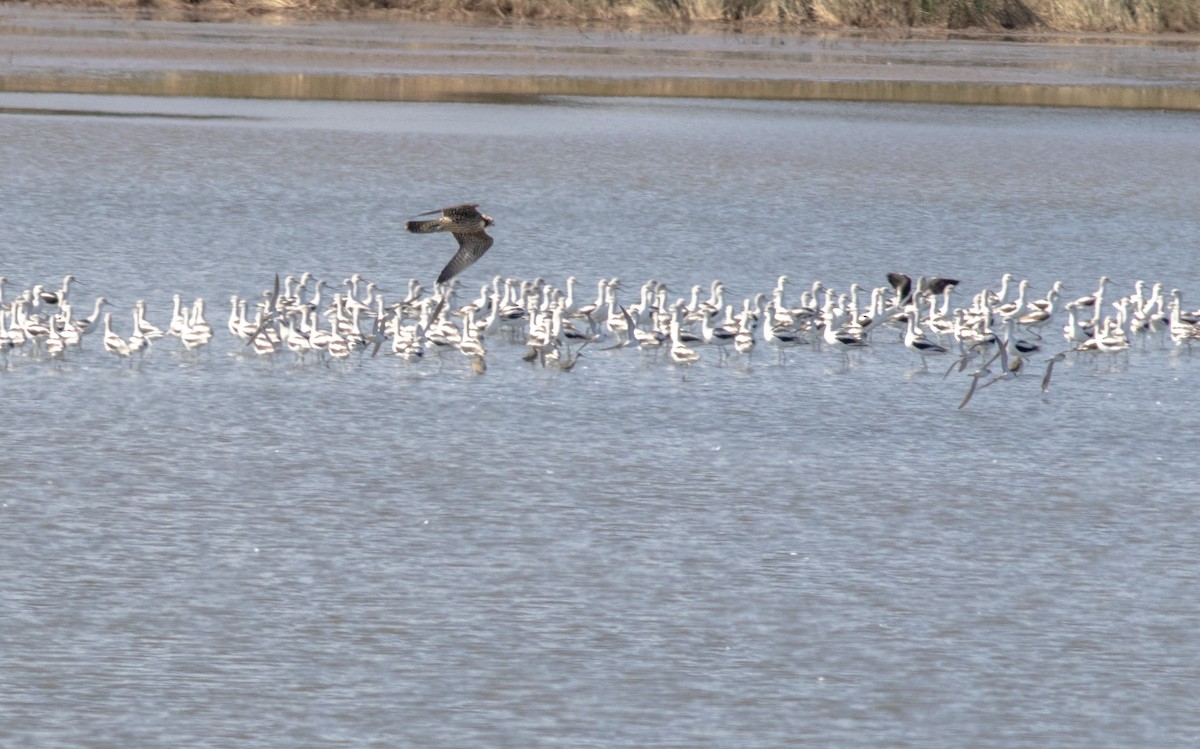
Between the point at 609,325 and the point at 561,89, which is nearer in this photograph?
the point at 609,325

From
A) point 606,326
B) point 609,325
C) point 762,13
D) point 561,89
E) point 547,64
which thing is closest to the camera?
point 609,325

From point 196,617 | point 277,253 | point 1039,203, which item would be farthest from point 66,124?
point 196,617

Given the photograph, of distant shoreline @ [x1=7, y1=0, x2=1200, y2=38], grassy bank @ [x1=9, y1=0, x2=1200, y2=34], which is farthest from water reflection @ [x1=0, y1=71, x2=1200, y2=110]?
grassy bank @ [x1=9, y1=0, x2=1200, y2=34]

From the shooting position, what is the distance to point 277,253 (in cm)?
1850

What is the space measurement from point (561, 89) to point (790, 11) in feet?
76.8

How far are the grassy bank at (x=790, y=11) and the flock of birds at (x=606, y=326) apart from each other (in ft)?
138

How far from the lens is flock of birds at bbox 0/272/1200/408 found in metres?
13.8

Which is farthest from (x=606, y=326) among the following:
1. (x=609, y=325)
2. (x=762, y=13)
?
(x=762, y=13)

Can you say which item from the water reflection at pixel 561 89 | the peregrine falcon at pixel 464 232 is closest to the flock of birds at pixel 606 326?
the peregrine falcon at pixel 464 232

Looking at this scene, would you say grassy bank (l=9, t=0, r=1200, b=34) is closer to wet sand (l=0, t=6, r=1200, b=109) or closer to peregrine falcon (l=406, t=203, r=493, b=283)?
wet sand (l=0, t=6, r=1200, b=109)

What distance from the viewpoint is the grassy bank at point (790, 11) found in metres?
57.5

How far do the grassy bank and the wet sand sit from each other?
2.62m

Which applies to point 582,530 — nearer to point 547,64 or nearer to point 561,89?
point 561,89

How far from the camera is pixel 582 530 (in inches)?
376
